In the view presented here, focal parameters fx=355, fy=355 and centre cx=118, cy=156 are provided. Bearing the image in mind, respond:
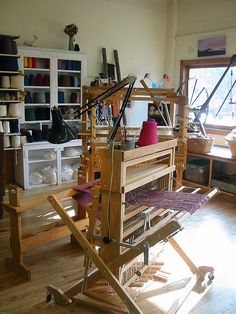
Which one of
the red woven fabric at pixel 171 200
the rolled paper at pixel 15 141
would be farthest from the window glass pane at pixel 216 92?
the red woven fabric at pixel 171 200

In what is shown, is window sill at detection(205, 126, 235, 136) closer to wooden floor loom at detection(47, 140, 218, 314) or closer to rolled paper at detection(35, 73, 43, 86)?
rolled paper at detection(35, 73, 43, 86)

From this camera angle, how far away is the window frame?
215 inches

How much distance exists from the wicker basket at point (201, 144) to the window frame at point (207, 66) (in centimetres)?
67

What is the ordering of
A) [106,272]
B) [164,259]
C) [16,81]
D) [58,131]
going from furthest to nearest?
[16,81] → [164,259] → [58,131] → [106,272]

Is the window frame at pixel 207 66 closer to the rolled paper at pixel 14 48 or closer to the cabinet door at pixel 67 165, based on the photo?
the cabinet door at pixel 67 165

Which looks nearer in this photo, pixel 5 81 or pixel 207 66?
pixel 5 81

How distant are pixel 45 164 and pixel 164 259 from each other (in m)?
2.89

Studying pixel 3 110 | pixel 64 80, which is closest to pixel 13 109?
pixel 3 110

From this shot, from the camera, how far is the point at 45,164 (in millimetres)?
5434

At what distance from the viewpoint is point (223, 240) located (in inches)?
139

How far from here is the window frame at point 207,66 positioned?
215 inches

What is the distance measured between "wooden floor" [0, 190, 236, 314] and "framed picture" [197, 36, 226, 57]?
2.66 meters

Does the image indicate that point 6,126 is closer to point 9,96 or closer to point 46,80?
point 9,96

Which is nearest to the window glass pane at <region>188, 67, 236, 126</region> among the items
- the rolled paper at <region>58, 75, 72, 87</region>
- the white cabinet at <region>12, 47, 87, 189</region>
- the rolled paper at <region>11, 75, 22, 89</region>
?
the white cabinet at <region>12, 47, 87, 189</region>
